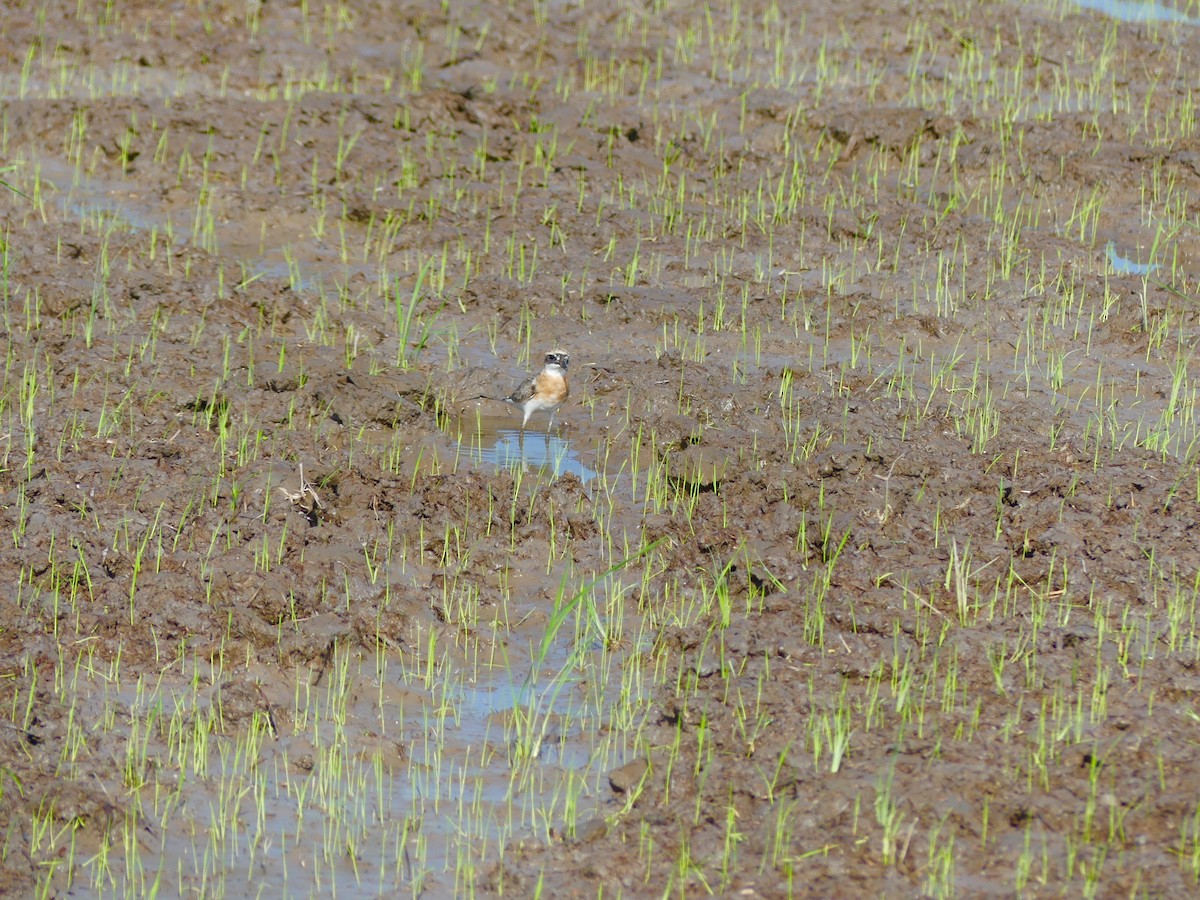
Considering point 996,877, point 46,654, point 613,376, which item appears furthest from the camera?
point 613,376

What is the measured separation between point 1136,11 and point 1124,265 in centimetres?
668

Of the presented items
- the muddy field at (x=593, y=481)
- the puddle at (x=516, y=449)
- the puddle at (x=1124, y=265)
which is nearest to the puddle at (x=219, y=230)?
the muddy field at (x=593, y=481)

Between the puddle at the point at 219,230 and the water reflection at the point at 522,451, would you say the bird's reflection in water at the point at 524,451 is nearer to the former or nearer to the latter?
A: the water reflection at the point at 522,451

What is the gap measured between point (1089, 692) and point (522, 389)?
10.7 feet

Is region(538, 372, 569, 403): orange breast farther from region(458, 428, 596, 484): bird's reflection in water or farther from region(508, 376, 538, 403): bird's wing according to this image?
region(458, 428, 596, 484): bird's reflection in water

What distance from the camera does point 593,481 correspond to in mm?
7297

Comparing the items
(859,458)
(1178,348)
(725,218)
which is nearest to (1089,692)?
(859,458)

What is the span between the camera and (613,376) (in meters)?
8.20

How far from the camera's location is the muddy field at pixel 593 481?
476 cm

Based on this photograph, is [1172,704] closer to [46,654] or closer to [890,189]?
[46,654]

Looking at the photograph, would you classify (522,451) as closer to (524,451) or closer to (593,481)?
(524,451)

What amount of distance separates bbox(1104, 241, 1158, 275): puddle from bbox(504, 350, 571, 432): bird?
3.80 m

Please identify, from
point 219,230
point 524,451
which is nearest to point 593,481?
point 524,451

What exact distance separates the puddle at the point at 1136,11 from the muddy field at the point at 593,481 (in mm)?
2244
